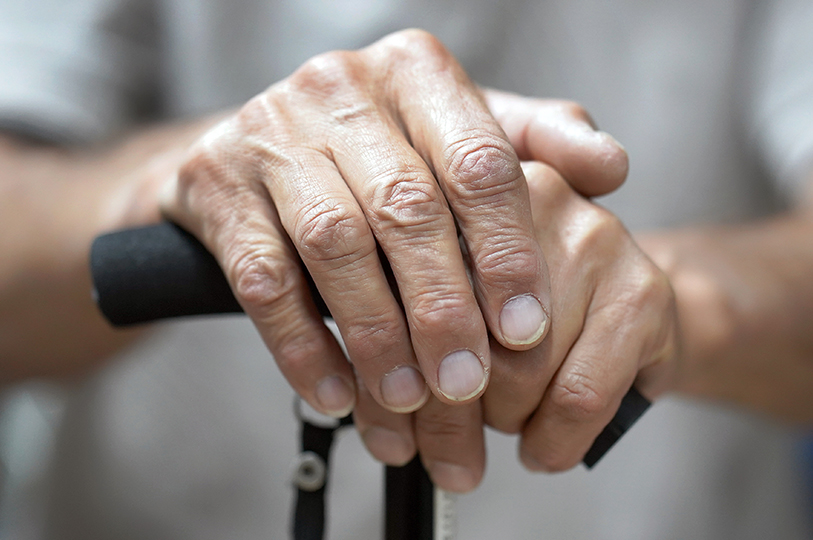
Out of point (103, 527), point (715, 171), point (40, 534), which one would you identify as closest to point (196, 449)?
point (103, 527)

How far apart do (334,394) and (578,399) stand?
0.15 meters

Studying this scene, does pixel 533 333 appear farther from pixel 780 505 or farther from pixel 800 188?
pixel 780 505

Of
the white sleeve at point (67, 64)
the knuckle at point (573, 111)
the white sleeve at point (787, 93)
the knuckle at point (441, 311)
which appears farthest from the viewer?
the white sleeve at point (787, 93)

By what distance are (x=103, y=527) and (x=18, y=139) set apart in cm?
52

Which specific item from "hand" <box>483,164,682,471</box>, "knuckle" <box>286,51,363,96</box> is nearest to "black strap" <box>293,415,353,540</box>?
"hand" <box>483,164,682,471</box>

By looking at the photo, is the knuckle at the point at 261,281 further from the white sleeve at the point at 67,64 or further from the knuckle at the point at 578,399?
the white sleeve at the point at 67,64

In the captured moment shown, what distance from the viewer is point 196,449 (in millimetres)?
833

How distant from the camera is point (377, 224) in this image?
359 millimetres

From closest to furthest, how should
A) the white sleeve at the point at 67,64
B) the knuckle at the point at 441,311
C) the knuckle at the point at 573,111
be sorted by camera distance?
1. the knuckle at the point at 441,311
2. the knuckle at the point at 573,111
3. the white sleeve at the point at 67,64

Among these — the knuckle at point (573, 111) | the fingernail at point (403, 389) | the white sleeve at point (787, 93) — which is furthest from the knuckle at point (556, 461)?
the white sleeve at point (787, 93)

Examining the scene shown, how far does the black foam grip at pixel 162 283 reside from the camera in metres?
0.38

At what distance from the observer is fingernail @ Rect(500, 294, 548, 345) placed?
1.19ft

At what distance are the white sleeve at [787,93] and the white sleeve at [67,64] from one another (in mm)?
770

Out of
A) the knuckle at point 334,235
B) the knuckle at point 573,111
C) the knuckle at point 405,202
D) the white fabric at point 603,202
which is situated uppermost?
the knuckle at point 573,111
